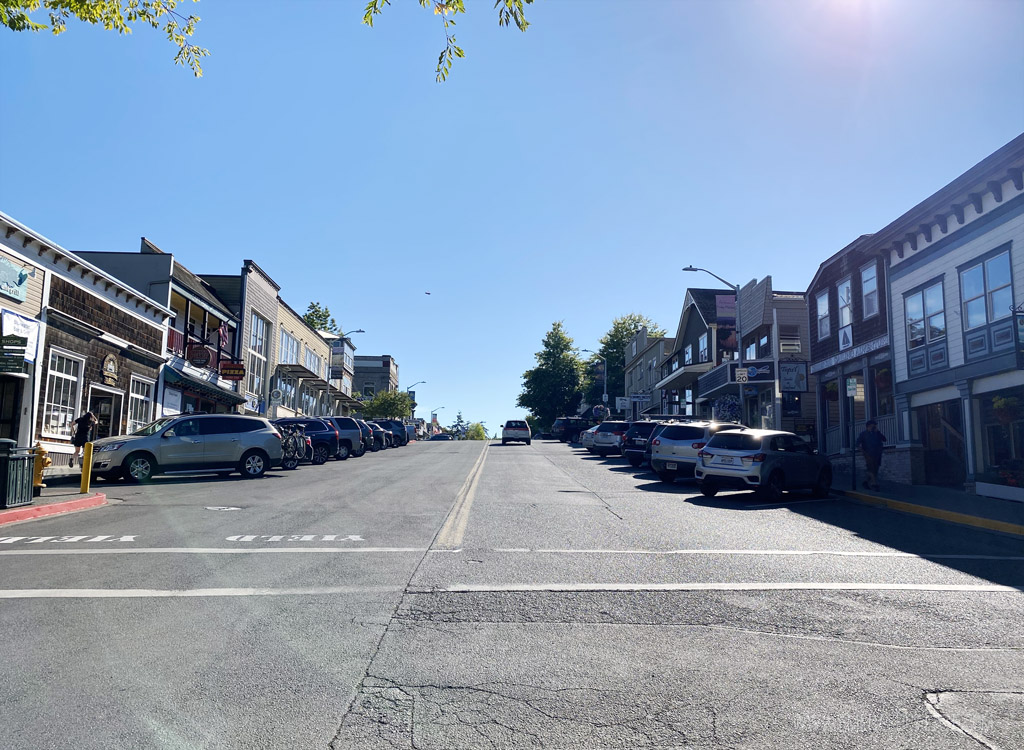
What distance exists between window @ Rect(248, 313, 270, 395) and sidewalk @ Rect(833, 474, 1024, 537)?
111ft

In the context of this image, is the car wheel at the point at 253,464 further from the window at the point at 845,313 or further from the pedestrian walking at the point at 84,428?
the window at the point at 845,313

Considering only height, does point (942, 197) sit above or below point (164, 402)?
above

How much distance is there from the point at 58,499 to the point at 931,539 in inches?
580

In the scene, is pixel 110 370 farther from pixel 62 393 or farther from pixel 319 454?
pixel 319 454

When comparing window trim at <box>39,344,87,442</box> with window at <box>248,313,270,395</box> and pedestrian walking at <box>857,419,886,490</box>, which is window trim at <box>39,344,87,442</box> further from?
pedestrian walking at <box>857,419,886,490</box>

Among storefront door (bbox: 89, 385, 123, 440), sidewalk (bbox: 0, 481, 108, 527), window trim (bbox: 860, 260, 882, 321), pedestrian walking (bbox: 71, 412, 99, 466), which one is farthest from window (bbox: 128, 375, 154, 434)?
window trim (bbox: 860, 260, 882, 321)

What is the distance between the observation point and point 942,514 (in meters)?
14.4

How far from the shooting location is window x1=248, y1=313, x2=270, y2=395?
4459 centimetres

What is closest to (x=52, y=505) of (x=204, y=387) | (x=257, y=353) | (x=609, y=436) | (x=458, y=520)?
(x=458, y=520)

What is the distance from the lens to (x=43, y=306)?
21.1 metres

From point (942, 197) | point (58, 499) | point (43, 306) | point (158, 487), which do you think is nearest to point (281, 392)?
point (43, 306)

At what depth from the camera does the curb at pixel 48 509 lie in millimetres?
11875

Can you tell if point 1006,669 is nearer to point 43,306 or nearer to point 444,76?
point 444,76

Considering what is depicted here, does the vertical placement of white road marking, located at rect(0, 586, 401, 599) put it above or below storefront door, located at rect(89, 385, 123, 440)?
below
